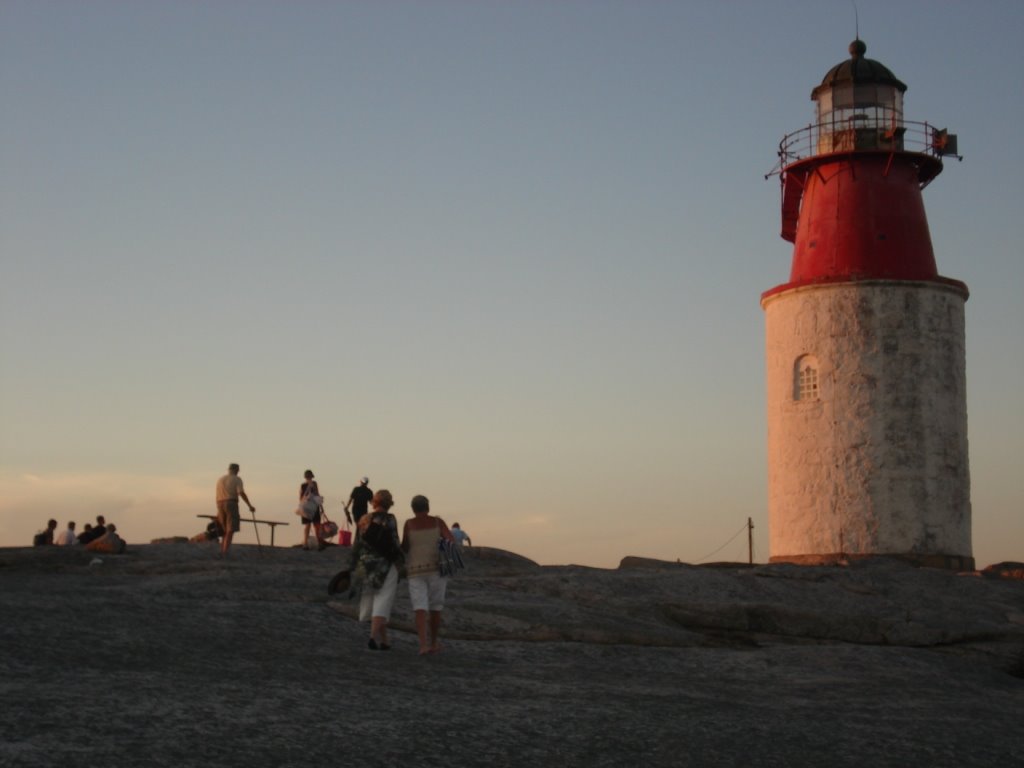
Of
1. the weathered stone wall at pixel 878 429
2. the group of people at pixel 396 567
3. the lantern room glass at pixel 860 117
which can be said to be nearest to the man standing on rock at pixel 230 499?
the group of people at pixel 396 567

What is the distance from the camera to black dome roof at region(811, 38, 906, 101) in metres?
33.9

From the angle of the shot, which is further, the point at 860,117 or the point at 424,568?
the point at 860,117

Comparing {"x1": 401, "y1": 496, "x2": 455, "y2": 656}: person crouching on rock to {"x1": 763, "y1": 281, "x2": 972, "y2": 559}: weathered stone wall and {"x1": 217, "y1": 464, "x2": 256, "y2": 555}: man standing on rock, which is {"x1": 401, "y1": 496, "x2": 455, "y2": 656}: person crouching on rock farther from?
{"x1": 763, "y1": 281, "x2": 972, "y2": 559}: weathered stone wall

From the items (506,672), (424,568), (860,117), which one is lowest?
(506,672)

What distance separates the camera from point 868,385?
3059cm

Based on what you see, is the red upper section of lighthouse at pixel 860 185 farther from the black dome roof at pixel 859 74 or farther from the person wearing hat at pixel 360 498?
the person wearing hat at pixel 360 498

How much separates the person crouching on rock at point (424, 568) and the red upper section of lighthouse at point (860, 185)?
18701mm

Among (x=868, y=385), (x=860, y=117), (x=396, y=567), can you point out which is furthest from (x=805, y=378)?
(x=396, y=567)

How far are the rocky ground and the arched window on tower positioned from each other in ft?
26.5

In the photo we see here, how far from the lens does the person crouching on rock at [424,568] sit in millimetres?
14781

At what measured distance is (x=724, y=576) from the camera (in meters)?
23.3

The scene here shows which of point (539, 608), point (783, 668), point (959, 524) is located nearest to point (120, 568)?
point (539, 608)

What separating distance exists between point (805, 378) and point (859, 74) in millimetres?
8426

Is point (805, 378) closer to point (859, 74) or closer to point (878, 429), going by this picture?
point (878, 429)
